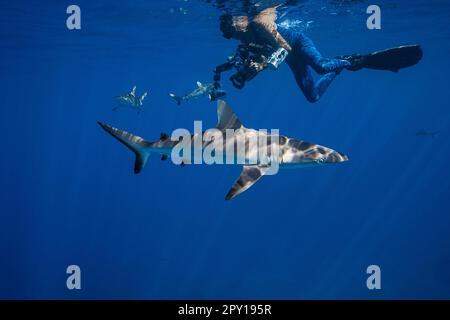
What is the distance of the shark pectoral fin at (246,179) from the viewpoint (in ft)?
18.3

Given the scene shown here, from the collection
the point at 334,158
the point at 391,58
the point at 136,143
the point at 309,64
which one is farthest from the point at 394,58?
the point at 136,143

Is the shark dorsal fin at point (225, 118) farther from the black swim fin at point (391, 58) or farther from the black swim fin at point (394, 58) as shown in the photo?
the black swim fin at point (394, 58)

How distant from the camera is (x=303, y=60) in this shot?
11.8 meters

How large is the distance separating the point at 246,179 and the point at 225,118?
5.14 ft

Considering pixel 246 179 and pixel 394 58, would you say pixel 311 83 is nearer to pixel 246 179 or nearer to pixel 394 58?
pixel 394 58

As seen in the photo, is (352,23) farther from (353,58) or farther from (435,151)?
(435,151)

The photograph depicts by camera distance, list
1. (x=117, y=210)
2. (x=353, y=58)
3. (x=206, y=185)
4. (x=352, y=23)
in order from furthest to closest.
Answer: (x=206, y=185)
(x=117, y=210)
(x=352, y=23)
(x=353, y=58)

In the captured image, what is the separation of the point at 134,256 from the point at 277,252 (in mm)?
10638

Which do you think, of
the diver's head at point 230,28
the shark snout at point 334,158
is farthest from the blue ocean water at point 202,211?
the shark snout at point 334,158

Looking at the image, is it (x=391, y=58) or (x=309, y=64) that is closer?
(x=391, y=58)

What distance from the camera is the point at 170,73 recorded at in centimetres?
5066

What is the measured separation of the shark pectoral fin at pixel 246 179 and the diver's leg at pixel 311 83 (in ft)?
16.8

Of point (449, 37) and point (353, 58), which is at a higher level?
point (449, 37)
